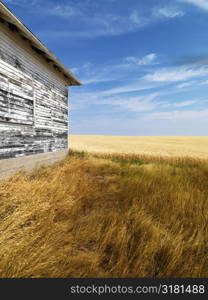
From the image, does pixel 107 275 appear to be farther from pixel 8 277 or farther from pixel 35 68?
pixel 35 68

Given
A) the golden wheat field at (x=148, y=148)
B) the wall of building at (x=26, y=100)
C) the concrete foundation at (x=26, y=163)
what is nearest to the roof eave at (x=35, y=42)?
the wall of building at (x=26, y=100)

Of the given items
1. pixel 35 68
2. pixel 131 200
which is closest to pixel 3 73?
pixel 35 68

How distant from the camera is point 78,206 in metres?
3.62

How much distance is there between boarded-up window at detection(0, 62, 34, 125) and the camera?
5.29 meters

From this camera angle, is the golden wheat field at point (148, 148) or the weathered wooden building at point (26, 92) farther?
the golden wheat field at point (148, 148)

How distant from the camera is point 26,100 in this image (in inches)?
253

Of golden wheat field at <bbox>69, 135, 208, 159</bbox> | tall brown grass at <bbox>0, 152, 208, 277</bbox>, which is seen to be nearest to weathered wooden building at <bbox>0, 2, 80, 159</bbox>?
tall brown grass at <bbox>0, 152, 208, 277</bbox>

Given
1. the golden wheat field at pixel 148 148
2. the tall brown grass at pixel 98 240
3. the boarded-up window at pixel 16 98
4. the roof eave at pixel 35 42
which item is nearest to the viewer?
the tall brown grass at pixel 98 240

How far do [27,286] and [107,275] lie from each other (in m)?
0.88

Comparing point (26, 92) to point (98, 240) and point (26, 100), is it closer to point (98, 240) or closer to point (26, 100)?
point (26, 100)

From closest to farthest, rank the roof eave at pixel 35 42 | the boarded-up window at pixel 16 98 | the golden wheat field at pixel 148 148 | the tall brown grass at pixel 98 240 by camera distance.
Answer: the tall brown grass at pixel 98 240, the roof eave at pixel 35 42, the boarded-up window at pixel 16 98, the golden wheat field at pixel 148 148

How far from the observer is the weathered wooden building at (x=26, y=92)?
209 inches

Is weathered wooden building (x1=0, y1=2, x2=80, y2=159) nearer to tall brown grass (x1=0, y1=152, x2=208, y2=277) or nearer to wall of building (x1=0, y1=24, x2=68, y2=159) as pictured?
wall of building (x1=0, y1=24, x2=68, y2=159)

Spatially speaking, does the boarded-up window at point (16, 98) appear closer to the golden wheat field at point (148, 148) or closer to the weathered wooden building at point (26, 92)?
the weathered wooden building at point (26, 92)
